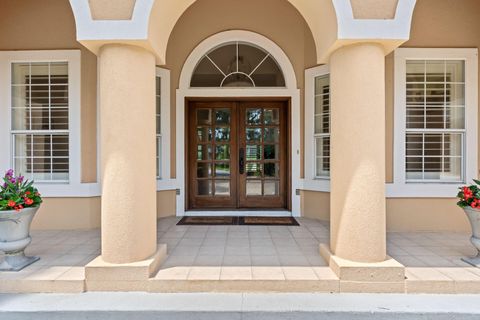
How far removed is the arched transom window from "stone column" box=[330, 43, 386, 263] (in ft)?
9.22

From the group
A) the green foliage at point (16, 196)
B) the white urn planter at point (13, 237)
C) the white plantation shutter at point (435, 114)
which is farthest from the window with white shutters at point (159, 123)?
the white plantation shutter at point (435, 114)

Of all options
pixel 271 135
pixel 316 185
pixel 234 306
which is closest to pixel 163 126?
pixel 271 135

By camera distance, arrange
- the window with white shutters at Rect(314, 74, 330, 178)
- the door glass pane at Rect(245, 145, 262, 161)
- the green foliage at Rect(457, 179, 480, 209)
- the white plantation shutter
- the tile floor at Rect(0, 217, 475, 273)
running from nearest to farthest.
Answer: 1. the green foliage at Rect(457, 179, 480, 209)
2. the tile floor at Rect(0, 217, 475, 273)
3. the white plantation shutter
4. the window with white shutters at Rect(314, 74, 330, 178)
5. the door glass pane at Rect(245, 145, 262, 161)

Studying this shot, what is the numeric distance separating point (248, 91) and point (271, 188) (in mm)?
2018

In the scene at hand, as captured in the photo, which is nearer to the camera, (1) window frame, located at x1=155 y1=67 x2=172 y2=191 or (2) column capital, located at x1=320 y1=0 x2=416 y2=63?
(2) column capital, located at x1=320 y1=0 x2=416 y2=63

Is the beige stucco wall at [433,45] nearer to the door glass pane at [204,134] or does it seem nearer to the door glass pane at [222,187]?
the door glass pane at [222,187]

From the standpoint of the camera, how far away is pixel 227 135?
6.31 meters

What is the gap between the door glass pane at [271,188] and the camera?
6.33 meters

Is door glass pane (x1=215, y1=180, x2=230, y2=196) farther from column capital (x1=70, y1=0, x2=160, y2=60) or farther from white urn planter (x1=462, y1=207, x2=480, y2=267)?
white urn planter (x1=462, y1=207, x2=480, y2=267)

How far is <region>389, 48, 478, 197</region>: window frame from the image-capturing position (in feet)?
16.6

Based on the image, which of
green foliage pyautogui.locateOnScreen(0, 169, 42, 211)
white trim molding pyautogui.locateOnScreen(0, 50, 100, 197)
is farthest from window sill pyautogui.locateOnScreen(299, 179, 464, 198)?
green foliage pyautogui.locateOnScreen(0, 169, 42, 211)

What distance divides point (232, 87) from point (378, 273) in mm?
4104

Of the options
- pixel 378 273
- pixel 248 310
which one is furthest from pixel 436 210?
pixel 248 310

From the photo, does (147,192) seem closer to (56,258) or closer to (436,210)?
(56,258)
